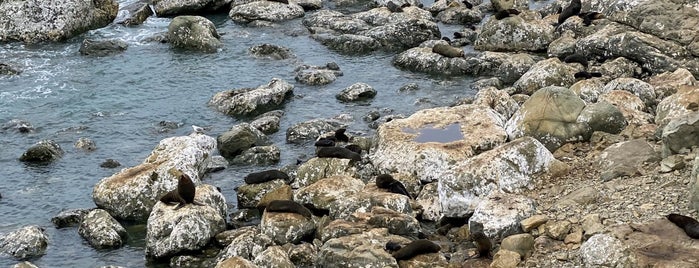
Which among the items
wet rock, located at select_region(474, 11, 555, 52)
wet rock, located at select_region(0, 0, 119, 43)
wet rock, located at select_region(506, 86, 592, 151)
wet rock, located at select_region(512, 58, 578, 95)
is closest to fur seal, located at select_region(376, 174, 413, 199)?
wet rock, located at select_region(506, 86, 592, 151)

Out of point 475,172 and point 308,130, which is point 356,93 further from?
point 475,172

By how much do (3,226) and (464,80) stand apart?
17.3 metres

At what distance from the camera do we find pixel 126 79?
33000mm

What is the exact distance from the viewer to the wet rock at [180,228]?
19.1m

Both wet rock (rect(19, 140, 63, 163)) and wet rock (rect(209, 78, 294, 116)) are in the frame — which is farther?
wet rock (rect(209, 78, 294, 116))

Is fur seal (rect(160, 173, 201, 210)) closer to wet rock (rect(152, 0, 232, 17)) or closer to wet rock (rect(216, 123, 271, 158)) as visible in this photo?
wet rock (rect(216, 123, 271, 158))

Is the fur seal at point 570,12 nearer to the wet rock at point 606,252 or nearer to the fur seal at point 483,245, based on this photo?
the fur seal at point 483,245

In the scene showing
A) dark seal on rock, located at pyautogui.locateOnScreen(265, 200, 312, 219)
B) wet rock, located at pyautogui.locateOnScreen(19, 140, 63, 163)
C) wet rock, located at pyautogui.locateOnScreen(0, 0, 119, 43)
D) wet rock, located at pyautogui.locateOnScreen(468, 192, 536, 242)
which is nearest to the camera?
wet rock, located at pyautogui.locateOnScreen(468, 192, 536, 242)

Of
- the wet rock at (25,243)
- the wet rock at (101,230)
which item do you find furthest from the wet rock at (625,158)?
the wet rock at (25,243)

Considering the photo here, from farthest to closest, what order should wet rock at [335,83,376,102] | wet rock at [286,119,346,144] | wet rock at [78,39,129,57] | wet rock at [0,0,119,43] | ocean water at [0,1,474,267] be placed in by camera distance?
wet rock at [0,0,119,43]
wet rock at [78,39,129,57]
wet rock at [335,83,376,102]
wet rock at [286,119,346,144]
ocean water at [0,1,474,267]

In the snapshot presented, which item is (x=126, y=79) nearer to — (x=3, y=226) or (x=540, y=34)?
(x=3, y=226)

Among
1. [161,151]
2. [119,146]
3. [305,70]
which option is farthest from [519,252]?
[305,70]

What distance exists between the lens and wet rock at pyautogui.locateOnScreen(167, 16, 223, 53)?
36656mm

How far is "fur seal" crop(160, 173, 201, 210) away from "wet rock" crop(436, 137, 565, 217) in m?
5.74
